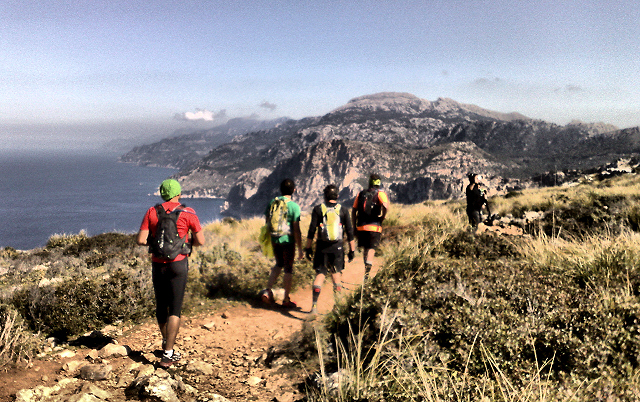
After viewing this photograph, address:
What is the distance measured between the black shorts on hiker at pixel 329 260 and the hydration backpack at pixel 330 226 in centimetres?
20

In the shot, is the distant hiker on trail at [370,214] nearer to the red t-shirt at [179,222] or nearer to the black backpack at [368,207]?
the black backpack at [368,207]

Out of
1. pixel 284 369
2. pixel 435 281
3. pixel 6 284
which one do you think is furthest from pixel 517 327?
pixel 6 284

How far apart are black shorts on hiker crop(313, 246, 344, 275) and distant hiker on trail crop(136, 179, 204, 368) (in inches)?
86.5

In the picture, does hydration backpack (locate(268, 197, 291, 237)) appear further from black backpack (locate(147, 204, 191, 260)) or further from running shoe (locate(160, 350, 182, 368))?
running shoe (locate(160, 350, 182, 368))

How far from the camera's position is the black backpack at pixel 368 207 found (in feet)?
20.9

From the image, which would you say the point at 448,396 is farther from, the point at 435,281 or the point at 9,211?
the point at 9,211

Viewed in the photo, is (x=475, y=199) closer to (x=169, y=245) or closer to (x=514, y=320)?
(x=514, y=320)

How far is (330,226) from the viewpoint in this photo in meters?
5.43


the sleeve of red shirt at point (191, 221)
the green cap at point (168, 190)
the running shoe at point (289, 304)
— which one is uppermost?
the green cap at point (168, 190)

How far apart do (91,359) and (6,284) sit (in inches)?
A: 151

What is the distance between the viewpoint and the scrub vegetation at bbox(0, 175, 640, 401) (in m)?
2.65

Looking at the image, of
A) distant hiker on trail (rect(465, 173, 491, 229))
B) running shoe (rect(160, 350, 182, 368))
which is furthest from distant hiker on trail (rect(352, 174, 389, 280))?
distant hiker on trail (rect(465, 173, 491, 229))

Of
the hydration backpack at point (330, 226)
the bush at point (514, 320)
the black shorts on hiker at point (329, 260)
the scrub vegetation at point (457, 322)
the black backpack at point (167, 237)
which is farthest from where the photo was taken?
the black shorts on hiker at point (329, 260)

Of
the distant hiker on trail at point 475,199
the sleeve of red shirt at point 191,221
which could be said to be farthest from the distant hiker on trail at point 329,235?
the distant hiker on trail at point 475,199
